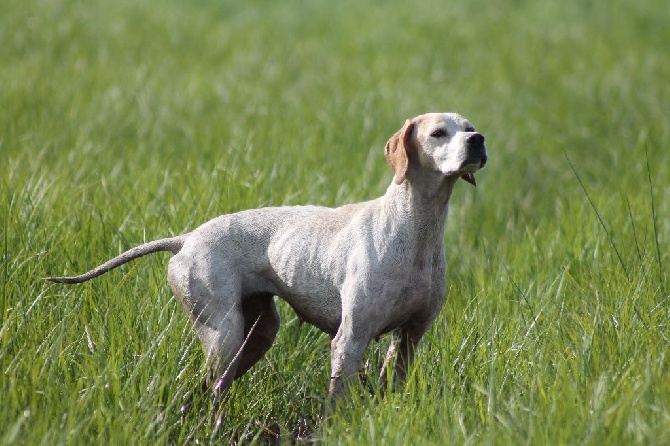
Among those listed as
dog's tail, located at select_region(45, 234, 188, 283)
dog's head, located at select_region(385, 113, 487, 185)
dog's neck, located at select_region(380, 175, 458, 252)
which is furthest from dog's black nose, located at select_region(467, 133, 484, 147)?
dog's tail, located at select_region(45, 234, 188, 283)

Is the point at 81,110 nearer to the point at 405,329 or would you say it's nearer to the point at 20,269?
the point at 20,269

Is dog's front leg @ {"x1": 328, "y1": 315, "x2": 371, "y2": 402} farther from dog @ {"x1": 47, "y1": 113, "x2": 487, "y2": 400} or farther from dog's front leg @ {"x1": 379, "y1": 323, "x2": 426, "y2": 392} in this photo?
dog's front leg @ {"x1": 379, "y1": 323, "x2": 426, "y2": 392}

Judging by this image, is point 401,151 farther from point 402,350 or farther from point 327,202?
point 327,202

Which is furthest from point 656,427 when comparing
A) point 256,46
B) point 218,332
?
point 256,46

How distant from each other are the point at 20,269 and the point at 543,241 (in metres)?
2.82

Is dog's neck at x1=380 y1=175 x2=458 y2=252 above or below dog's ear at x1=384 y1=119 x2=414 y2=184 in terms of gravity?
below

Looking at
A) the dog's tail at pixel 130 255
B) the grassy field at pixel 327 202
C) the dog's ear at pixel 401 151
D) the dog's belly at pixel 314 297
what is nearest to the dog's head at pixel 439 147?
the dog's ear at pixel 401 151

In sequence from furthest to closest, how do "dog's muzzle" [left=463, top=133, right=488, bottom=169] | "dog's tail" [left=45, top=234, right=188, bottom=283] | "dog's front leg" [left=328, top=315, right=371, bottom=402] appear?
"dog's tail" [left=45, top=234, right=188, bottom=283] → "dog's front leg" [left=328, top=315, right=371, bottom=402] → "dog's muzzle" [left=463, top=133, right=488, bottom=169]

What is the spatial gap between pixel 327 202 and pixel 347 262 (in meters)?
2.05

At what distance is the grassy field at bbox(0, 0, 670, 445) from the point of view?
11.8 feet

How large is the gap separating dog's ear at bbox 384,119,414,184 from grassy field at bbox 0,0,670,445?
27.8 inches

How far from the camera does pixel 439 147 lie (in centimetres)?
370

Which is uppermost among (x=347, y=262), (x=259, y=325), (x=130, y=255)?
(x=347, y=262)

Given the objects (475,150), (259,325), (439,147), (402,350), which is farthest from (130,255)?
(475,150)
